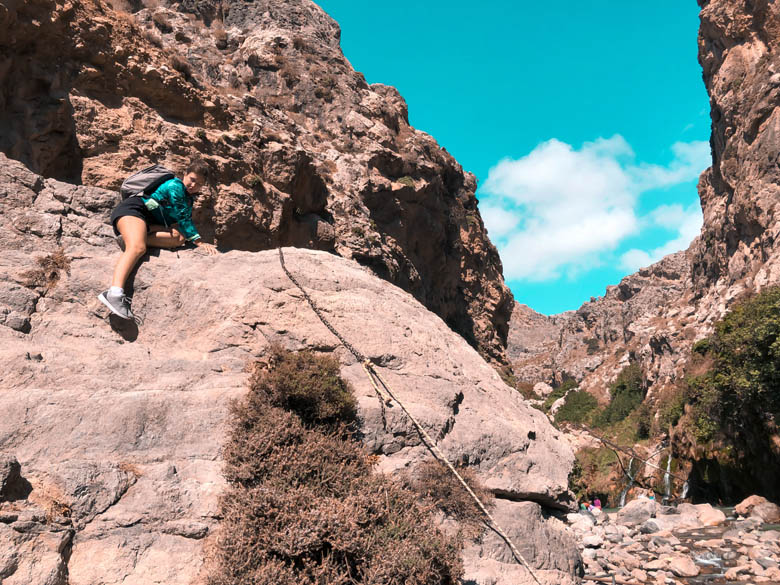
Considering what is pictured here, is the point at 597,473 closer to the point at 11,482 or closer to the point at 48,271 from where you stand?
the point at 48,271

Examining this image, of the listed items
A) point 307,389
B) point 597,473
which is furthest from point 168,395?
point 597,473

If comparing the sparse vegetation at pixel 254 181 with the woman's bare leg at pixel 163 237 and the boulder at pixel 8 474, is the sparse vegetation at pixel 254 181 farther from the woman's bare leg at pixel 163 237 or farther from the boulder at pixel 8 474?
the boulder at pixel 8 474

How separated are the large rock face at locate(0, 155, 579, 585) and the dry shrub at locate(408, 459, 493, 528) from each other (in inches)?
9.2

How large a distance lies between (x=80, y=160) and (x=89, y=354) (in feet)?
24.9

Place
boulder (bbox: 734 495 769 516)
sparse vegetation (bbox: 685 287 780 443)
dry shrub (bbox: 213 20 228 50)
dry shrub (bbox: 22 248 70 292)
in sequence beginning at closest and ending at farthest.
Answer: dry shrub (bbox: 22 248 70 292) < boulder (bbox: 734 495 769 516) < sparse vegetation (bbox: 685 287 780 443) < dry shrub (bbox: 213 20 228 50)

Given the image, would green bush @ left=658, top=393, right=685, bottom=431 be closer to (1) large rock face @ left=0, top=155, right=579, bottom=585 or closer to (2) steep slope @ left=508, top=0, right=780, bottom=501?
(2) steep slope @ left=508, top=0, right=780, bottom=501

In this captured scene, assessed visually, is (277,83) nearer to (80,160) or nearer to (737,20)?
(80,160)

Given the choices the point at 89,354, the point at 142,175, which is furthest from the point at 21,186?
the point at 89,354

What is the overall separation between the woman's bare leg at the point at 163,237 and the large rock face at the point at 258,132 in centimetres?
508

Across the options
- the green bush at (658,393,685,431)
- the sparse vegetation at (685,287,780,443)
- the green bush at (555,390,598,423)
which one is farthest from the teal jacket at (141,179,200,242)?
the green bush at (555,390,598,423)

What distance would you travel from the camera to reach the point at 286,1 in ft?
108

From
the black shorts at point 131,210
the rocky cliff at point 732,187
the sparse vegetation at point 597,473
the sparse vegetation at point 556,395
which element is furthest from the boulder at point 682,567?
the sparse vegetation at point 556,395

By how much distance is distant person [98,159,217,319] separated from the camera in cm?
557

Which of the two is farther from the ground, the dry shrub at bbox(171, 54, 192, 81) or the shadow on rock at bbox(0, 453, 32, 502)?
the dry shrub at bbox(171, 54, 192, 81)
